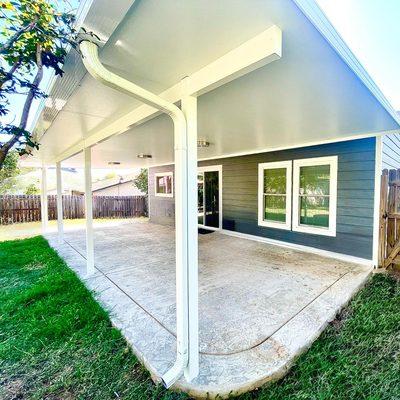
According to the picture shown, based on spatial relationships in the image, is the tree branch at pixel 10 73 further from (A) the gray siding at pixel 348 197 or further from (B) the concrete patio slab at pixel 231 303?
(A) the gray siding at pixel 348 197

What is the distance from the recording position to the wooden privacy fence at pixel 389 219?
4.03 metres

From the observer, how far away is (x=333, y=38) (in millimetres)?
1495

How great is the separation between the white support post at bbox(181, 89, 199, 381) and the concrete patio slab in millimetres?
164

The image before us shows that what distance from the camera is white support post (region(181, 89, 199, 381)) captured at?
1.74 metres

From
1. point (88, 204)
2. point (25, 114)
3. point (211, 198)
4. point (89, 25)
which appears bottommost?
point (211, 198)

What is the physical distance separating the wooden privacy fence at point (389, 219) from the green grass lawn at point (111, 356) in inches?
46.8

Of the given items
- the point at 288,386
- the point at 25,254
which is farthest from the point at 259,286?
the point at 25,254

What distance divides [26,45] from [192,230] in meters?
2.06

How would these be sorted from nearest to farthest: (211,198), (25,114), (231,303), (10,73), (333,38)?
(333,38) < (10,73) < (25,114) < (231,303) < (211,198)

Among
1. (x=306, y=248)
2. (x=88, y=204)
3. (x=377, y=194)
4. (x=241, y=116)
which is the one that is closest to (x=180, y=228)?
(x=241, y=116)

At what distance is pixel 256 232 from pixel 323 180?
7.37ft

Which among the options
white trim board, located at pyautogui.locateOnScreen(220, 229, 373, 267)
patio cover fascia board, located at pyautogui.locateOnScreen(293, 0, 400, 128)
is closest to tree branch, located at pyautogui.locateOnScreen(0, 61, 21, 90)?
patio cover fascia board, located at pyautogui.locateOnScreen(293, 0, 400, 128)

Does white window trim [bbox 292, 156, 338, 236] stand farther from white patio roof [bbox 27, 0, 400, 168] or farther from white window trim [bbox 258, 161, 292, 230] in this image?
white patio roof [bbox 27, 0, 400, 168]

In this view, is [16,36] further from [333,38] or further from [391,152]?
[391,152]
